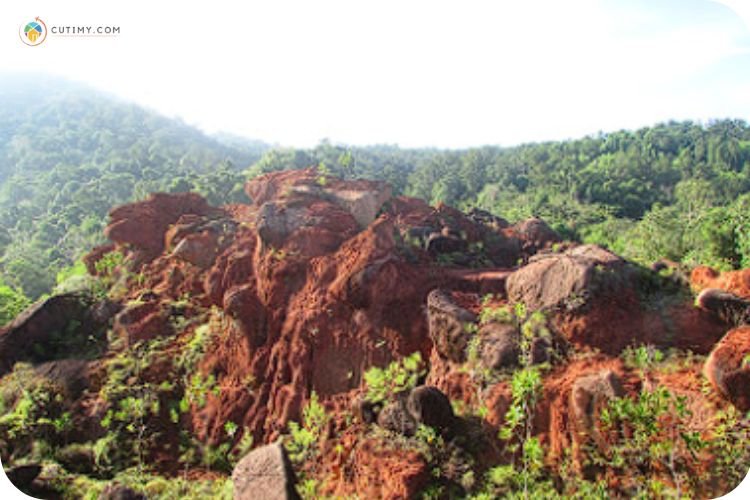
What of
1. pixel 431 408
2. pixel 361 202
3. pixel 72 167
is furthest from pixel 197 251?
pixel 72 167

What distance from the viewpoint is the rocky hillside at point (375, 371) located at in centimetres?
725

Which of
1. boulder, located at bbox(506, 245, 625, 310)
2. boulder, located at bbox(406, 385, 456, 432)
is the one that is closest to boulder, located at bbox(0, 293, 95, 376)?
boulder, located at bbox(406, 385, 456, 432)

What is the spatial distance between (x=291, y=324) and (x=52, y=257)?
31.7 m

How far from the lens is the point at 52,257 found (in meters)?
36.2

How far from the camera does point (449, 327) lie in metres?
9.38

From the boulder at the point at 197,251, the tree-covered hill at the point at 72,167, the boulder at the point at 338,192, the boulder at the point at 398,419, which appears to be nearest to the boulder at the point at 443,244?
the boulder at the point at 338,192

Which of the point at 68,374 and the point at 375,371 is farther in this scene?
the point at 68,374

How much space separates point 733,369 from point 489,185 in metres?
42.5

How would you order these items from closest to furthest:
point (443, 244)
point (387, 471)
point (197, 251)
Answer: point (387, 471) → point (443, 244) → point (197, 251)

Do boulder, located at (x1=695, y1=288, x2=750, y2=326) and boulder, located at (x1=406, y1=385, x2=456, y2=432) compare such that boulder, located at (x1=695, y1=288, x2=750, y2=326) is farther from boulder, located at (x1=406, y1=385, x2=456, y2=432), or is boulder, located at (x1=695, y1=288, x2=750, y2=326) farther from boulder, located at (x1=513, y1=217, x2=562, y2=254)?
boulder, located at (x1=513, y1=217, x2=562, y2=254)

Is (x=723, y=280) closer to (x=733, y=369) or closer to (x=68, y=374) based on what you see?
(x=733, y=369)

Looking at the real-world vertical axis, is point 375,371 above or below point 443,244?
below

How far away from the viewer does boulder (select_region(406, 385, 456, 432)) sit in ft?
27.0

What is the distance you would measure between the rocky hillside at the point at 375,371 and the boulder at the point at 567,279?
35mm
